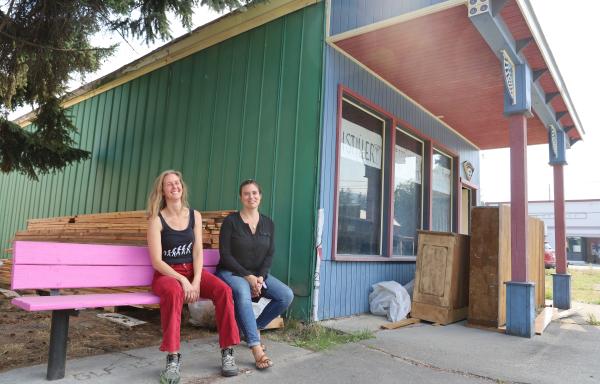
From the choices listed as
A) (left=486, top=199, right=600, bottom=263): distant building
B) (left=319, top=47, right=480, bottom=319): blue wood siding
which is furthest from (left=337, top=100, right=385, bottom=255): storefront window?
(left=486, top=199, right=600, bottom=263): distant building

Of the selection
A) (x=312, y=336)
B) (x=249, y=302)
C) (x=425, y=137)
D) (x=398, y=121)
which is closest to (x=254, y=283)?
(x=249, y=302)

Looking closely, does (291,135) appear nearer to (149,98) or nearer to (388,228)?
(388,228)

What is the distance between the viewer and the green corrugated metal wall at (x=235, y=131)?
560cm

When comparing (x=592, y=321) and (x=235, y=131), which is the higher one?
(x=235, y=131)

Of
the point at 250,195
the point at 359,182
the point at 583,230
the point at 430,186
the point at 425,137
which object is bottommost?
the point at 250,195

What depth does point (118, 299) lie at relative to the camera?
3.26m

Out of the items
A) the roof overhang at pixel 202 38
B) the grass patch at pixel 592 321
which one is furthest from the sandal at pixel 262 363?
the grass patch at pixel 592 321

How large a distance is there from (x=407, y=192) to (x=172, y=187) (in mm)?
5178

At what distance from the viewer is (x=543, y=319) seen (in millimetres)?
6395

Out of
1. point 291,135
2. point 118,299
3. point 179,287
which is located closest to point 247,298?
point 179,287

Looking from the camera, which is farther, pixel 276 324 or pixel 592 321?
pixel 592 321

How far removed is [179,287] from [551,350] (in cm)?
389

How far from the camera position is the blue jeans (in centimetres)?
364

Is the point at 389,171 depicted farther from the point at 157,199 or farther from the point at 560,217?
the point at 157,199
